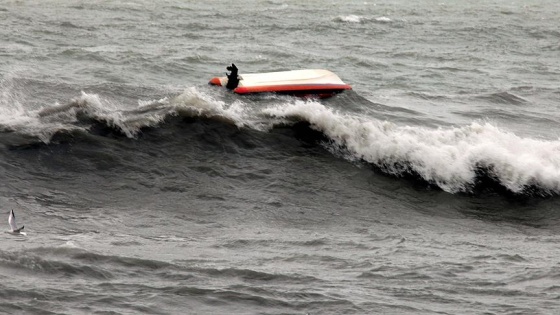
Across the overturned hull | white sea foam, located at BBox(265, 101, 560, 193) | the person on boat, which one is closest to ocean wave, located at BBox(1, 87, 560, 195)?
white sea foam, located at BBox(265, 101, 560, 193)

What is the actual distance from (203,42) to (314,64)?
11.3ft

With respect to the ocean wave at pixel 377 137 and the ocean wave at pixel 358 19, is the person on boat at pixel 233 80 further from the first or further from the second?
the ocean wave at pixel 358 19

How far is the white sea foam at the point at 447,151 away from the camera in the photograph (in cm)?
1180

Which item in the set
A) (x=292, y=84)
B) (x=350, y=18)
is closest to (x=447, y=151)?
(x=292, y=84)

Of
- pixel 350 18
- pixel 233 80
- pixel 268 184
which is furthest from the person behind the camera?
pixel 350 18

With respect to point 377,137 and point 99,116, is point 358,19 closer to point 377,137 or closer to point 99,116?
point 377,137

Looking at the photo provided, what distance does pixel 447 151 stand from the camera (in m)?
12.1

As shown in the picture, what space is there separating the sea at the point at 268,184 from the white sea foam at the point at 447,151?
3 cm

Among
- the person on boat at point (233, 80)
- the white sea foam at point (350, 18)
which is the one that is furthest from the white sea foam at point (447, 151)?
the white sea foam at point (350, 18)

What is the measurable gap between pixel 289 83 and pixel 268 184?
421 cm

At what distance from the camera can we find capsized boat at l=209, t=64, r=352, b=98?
15.0 metres

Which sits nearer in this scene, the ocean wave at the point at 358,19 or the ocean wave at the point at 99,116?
the ocean wave at the point at 99,116

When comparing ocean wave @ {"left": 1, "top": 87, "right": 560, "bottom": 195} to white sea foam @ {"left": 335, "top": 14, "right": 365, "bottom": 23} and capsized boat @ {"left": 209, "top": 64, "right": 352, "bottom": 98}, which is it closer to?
capsized boat @ {"left": 209, "top": 64, "right": 352, "bottom": 98}

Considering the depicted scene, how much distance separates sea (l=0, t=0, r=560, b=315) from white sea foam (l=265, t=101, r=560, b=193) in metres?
0.03
